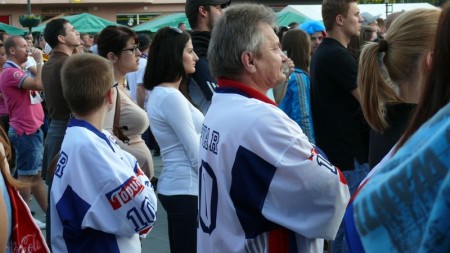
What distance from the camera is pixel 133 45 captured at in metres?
4.77

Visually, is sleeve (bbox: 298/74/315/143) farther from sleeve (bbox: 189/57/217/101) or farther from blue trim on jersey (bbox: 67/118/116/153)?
blue trim on jersey (bbox: 67/118/116/153)

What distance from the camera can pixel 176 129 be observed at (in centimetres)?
403

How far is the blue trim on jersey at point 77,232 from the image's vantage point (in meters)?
3.07

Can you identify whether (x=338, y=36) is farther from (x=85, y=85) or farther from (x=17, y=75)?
(x=17, y=75)

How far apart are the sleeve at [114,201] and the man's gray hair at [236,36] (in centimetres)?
70

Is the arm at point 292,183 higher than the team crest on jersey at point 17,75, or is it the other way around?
the arm at point 292,183

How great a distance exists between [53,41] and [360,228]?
5.15 meters

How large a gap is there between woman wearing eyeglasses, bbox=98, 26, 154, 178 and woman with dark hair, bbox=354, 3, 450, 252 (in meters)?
3.35

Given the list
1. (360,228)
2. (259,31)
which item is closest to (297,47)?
(259,31)

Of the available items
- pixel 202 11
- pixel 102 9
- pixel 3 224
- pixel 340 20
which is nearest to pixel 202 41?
pixel 202 11

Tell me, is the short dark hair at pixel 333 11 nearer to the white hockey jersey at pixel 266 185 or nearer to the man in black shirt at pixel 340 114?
the man in black shirt at pixel 340 114

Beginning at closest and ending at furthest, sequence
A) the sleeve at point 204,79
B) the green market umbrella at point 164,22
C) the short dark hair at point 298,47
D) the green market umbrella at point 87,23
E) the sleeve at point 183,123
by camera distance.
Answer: the sleeve at point 183,123 → the sleeve at point 204,79 → the short dark hair at point 298,47 → the green market umbrella at point 164,22 → the green market umbrella at point 87,23

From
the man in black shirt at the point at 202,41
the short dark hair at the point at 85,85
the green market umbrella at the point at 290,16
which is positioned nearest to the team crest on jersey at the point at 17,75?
the man in black shirt at the point at 202,41

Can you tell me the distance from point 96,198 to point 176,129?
1.07 m
